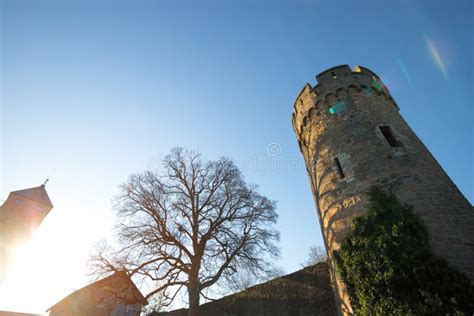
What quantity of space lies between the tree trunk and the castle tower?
23.6 m

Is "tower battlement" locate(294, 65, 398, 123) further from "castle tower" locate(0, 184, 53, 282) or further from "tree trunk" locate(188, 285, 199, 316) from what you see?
"castle tower" locate(0, 184, 53, 282)

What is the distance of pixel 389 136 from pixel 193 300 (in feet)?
32.6

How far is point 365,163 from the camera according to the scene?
8.23m

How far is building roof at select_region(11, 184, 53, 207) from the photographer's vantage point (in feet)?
86.5

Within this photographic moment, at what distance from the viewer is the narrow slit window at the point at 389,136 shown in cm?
862

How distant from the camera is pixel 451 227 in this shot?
6.48 meters

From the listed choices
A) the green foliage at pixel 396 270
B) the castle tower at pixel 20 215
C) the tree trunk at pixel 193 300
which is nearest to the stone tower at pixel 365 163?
the green foliage at pixel 396 270

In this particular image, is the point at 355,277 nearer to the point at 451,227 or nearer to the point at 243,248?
the point at 451,227

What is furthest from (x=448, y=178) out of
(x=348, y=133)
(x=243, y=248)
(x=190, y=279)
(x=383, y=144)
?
(x=190, y=279)

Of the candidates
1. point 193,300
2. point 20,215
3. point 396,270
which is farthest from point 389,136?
point 20,215

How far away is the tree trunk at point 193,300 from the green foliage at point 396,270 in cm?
627

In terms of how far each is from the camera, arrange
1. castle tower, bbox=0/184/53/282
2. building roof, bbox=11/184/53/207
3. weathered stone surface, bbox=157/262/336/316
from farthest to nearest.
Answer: building roof, bbox=11/184/53/207 → castle tower, bbox=0/184/53/282 → weathered stone surface, bbox=157/262/336/316

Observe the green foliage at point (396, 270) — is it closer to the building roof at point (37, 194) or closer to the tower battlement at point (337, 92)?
the tower battlement at point (337, 92)

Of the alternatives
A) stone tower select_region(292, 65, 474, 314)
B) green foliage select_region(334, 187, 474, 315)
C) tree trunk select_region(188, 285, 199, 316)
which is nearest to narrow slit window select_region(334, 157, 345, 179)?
stone tower select_region(292, 65, 474, 314)
